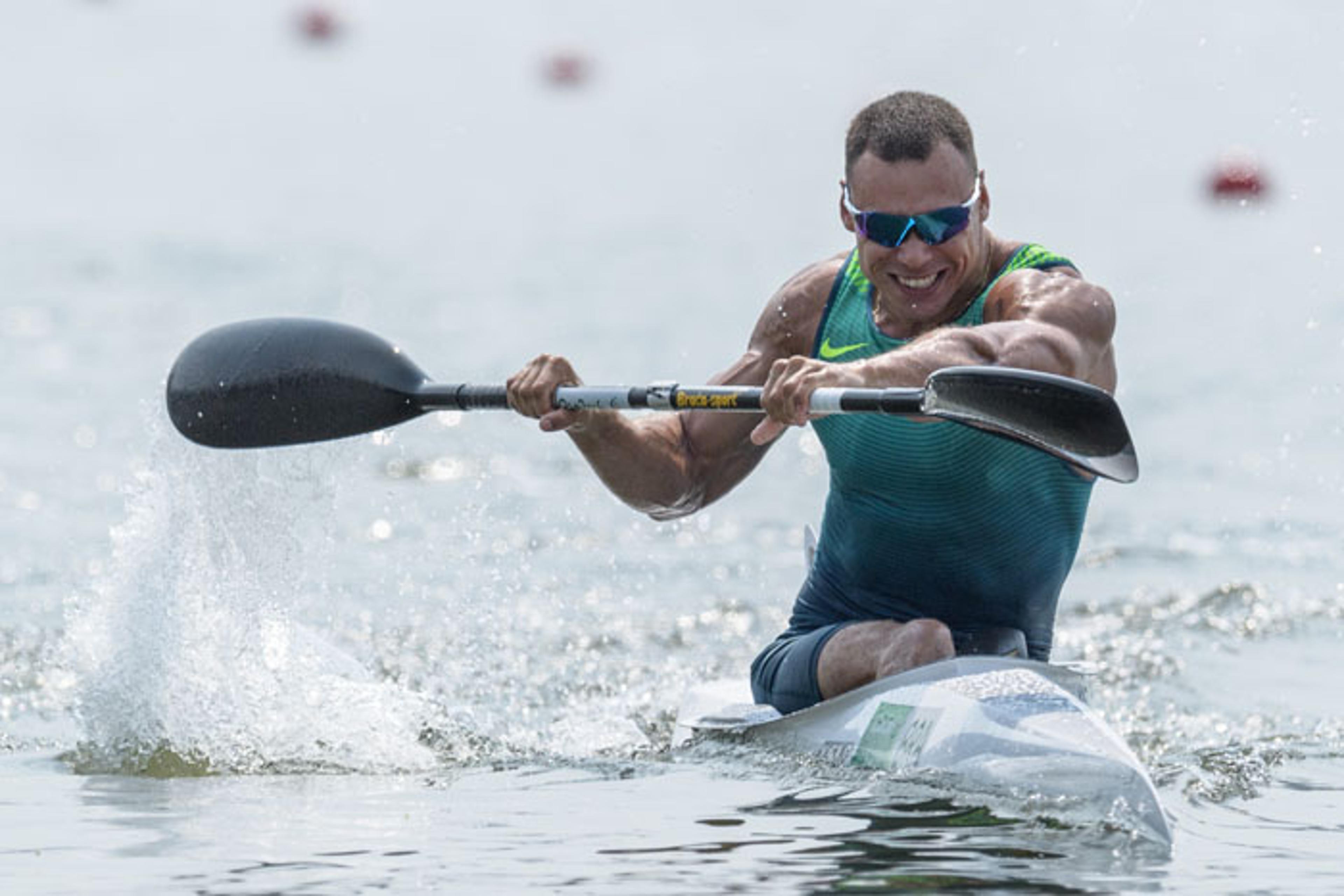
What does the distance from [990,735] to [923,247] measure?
4.04ft

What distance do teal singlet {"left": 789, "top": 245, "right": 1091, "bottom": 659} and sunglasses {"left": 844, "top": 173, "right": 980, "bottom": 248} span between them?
8.5 inches

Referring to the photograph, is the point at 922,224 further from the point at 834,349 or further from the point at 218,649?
the point at 218,649

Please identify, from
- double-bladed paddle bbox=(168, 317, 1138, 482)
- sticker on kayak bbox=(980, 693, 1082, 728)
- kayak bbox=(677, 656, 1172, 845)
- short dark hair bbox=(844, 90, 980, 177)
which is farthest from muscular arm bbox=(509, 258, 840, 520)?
sticker on kayak bbox=(980, 693, 1082, 728)

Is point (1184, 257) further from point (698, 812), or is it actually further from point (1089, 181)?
point (698, 812)

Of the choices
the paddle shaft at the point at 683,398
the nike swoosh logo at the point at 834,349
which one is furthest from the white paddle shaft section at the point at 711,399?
the nike swoosh logo at the point at 834,349

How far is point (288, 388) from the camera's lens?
6.34 metres

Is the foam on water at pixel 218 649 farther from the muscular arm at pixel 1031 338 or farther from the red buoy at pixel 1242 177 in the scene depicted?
the red buoy at pixel 1242 177

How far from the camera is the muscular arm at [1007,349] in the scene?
196 inches

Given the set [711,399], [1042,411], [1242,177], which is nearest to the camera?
[1042,411]

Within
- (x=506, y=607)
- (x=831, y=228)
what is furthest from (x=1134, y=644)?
(x=831, y=228)

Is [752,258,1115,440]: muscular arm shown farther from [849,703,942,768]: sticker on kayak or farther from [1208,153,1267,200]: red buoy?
[1208,153,1267,200]: red buoy

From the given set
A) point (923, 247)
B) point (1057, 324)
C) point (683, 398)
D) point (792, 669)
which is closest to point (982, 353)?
point (1057, 324)

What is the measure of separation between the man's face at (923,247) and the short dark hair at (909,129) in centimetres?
2

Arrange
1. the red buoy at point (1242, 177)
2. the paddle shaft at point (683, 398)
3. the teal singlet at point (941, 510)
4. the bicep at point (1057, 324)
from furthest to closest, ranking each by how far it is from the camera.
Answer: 1. the red buoy at point (1242, 177)
2. the teal singlet at point (941, 510)
3. the bicep at point (1057, 324)
4. the paddle shaft at point (683, 398)
